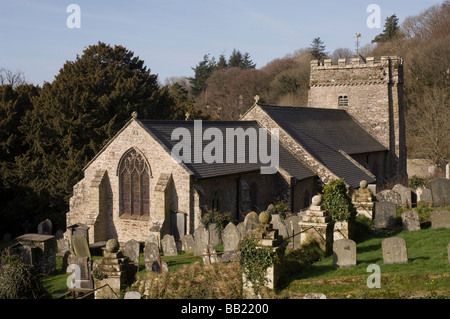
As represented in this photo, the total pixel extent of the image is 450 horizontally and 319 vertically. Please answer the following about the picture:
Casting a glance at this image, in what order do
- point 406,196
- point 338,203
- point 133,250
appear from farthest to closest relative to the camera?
point 406,196, point 338,203, point 133,250

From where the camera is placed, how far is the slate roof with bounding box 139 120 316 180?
22397 mm

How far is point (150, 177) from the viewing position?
22.4m

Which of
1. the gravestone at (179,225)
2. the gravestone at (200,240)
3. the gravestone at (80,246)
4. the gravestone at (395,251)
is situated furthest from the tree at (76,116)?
the gravestone at (395,251)

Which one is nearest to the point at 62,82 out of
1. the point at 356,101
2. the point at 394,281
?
the point at 356,101

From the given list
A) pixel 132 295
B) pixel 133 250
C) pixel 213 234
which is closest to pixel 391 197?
pixel 213 234

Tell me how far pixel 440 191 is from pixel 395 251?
10.1 meters

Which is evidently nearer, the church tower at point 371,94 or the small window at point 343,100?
the church tower at point 371,94

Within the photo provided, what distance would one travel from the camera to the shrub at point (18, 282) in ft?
40.7

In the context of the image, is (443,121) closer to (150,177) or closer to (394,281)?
(150,177)

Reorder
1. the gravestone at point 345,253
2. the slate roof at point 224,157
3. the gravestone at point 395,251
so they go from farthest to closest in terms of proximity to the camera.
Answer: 1. the slate roof at point 224,157
2. the gravestone at point 345,253
3. the gravestone at point 395,251

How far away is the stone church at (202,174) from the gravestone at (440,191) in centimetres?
527

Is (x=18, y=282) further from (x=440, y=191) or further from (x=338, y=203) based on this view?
(x=440, y=191)

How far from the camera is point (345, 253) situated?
13.6 m

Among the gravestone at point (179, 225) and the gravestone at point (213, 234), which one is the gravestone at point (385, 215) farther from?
the gravestone at point (179, 225)
